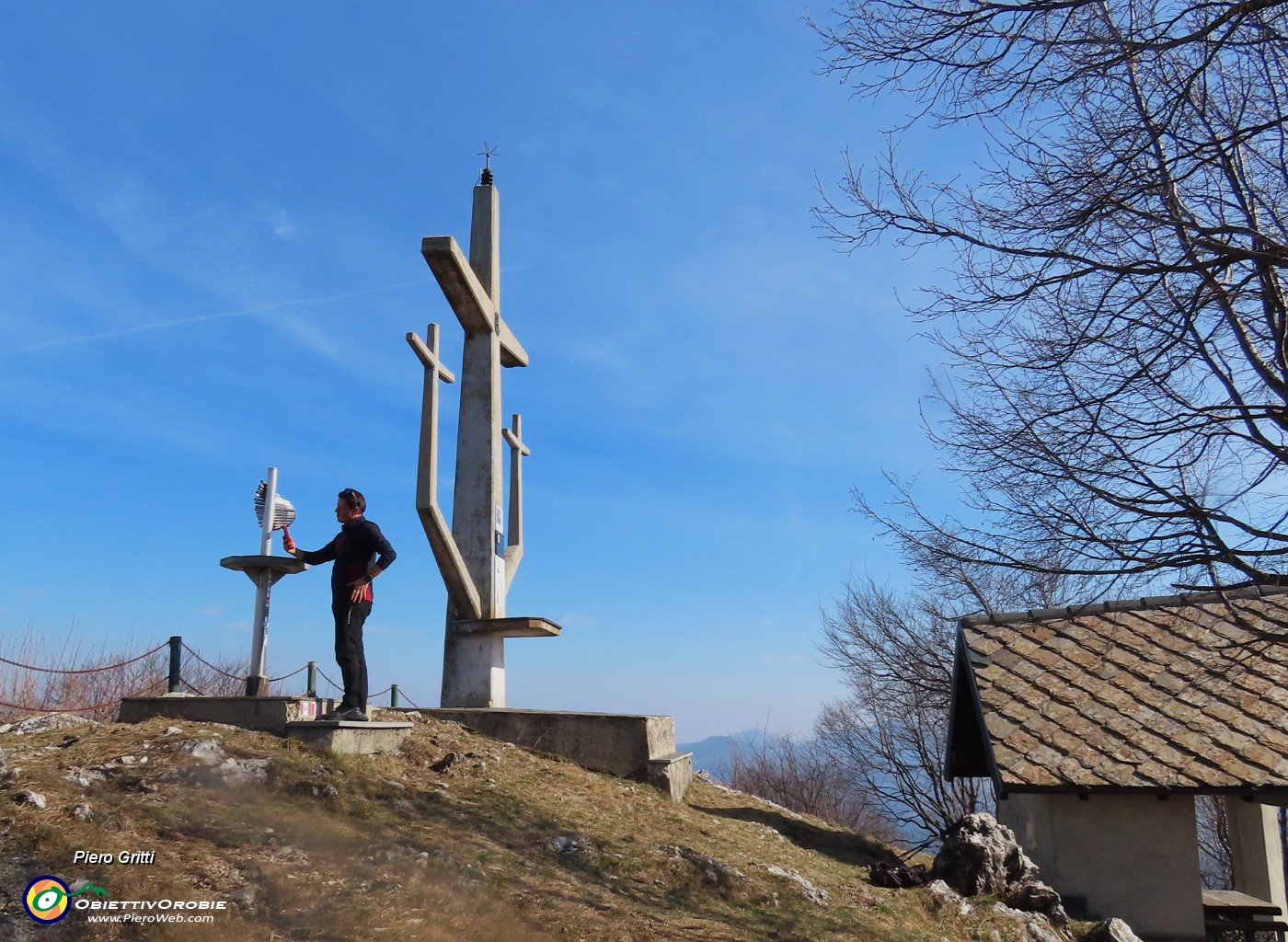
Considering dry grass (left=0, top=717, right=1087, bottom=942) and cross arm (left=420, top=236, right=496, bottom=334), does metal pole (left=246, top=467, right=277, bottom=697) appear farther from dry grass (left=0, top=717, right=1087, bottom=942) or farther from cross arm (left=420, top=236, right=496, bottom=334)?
A: cross arm (left=420, top=236, right=496, bottom=334)

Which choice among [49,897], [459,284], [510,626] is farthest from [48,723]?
[459,284]

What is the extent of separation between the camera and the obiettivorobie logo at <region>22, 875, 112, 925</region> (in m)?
4.29

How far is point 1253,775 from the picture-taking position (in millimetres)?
8398

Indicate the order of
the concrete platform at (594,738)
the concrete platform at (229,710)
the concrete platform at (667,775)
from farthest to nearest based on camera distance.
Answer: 1. the concrete platform at (594,738)
2. the concrete platform at (667,775)
3. the concrete platform at (229,710)

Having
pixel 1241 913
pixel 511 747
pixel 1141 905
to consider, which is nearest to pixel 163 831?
pixel 511 747

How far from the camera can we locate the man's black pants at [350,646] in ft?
24.6

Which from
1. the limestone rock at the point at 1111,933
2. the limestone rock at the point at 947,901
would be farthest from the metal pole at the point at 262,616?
the limestone rock at the point at 1111,933

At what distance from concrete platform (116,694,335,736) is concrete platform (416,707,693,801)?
2025mm

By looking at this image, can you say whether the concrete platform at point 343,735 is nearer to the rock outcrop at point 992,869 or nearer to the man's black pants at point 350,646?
the man's black pants at point 350,646

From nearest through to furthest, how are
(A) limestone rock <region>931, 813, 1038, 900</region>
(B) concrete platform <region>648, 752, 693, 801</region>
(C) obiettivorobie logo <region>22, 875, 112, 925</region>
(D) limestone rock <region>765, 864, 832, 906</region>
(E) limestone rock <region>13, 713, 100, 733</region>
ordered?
(C) obiettivorobie logo <region>22, 875, 112, 925</region> → (D) limestone rock <region>765, 864, 832, 906</region> → (E) limestone rock <region>13, 713, 100, 733</region> → (A) limestone rock <region>931, 813, 1038, 900</region> → (B) concrete platform <region>648, 752, 693, 801</region>

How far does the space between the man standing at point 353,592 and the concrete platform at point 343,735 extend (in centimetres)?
13

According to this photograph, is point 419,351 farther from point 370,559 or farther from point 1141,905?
point 1141,905

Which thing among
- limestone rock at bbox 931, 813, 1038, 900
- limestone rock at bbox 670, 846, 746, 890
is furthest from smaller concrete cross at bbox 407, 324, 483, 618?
limestone rock at bbox 931, 813, 1038, 900

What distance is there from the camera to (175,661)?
29.5 feet
